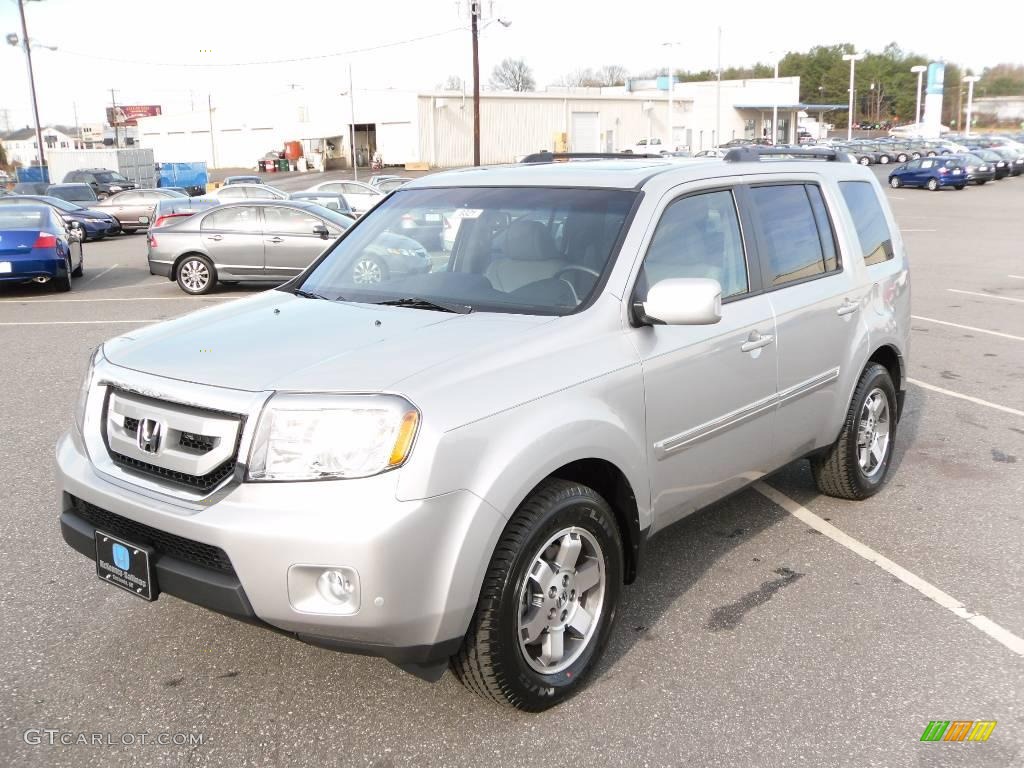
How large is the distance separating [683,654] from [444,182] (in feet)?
8.03

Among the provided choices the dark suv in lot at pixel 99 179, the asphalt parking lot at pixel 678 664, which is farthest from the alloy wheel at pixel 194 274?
the dark suv in lot at pixel 99 179

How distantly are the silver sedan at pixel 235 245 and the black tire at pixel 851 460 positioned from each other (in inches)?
432

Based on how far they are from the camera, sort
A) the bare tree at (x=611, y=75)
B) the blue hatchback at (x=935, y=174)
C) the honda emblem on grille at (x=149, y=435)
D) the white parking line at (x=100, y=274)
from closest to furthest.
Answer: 1. the honda emblem on grille at (x=149, y=435)
2. the white parking line at (x=100, y=274)
3. the blue hatchback at (x=935, y=174)
4. the bare tree at (x=611, y=75)

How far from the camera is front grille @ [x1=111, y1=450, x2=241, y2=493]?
2.92m

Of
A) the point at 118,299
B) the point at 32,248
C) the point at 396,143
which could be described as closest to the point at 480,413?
the point at 118,299

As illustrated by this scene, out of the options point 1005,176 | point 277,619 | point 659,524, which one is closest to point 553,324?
point 659,524

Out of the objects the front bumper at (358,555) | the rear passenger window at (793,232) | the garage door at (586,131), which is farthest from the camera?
the garage door at (586,131)

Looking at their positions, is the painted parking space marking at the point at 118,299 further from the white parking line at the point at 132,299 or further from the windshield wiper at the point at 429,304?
the windshield wiper at the point at 429,304

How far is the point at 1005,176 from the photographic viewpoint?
50.1 meters

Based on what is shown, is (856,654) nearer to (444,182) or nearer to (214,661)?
(214,661)

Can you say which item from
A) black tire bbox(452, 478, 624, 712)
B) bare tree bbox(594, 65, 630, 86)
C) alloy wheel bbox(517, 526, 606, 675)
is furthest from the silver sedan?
bare tree bbox(594, 65, 630, 86)

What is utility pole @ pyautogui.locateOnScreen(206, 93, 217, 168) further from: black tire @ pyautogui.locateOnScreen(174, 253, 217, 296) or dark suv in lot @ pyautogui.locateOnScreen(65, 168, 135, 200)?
black tire @ pyautogui.locateOnScreen(174, 253, 217, 296)

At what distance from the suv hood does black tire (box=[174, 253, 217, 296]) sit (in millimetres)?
11787

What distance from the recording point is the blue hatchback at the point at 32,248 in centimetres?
1460
